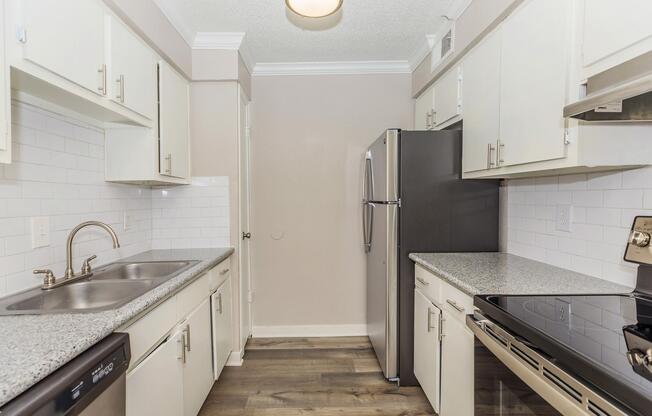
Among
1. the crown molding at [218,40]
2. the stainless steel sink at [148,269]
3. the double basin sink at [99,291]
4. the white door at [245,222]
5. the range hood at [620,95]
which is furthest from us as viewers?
the white door at [245,222]

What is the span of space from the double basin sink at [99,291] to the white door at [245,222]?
0.80m

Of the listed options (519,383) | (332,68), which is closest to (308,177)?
(332,68)

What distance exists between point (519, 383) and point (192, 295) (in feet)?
5.08

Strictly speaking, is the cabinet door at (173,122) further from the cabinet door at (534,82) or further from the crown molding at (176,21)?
the cabinet door at (534,82)

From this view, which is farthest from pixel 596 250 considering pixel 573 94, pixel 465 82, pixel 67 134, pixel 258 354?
pixel 67 134

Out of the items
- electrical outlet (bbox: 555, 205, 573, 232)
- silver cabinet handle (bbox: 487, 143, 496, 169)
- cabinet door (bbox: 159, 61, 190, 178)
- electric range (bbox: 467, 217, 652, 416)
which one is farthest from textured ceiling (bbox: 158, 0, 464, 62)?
electric range (bbox: 467, 217, 652, 416)

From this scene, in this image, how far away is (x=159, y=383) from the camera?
1.44 metres

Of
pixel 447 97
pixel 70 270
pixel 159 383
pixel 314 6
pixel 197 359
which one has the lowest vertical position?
pixel 197 359

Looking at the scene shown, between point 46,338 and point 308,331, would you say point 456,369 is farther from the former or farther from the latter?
point 308,331

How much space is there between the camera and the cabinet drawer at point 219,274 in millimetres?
2214

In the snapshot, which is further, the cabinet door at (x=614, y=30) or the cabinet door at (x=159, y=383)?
the cabinet door at (x=159, y=383)

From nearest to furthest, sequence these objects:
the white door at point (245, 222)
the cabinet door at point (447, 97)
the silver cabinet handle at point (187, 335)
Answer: the silver cabinet handle at point (187, 335)
the cabinet door at point (447, 97)
the white door at point (245, 222)

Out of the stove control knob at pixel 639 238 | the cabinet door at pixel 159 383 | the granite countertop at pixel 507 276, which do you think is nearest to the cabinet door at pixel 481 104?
the granite countertop at pixel 507 276

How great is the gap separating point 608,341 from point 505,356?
0.94 feet
